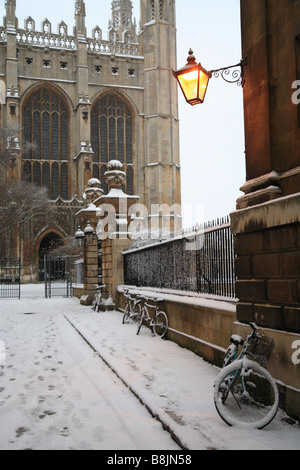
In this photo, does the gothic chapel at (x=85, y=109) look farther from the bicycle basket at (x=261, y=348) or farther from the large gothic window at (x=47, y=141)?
the bicycle basket at (x=261, y=348)

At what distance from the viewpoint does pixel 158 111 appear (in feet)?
132

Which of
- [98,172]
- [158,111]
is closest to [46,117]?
[98,172]

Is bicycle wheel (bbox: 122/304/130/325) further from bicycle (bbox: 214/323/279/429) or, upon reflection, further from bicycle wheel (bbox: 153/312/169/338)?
bicycle (bbox: 214/323/279/429)

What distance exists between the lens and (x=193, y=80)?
5633mm

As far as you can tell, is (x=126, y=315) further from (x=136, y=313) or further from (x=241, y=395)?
(x=241, y=395)

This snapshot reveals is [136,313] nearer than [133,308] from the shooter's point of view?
Yes

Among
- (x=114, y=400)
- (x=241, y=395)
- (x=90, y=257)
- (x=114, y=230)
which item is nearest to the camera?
(x=241, y=395)

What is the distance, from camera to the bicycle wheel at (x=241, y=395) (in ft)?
12.9

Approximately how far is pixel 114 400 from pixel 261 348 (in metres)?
1.65

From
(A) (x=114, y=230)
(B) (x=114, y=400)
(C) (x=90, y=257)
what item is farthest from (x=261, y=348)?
(C) (x=90, y=257)

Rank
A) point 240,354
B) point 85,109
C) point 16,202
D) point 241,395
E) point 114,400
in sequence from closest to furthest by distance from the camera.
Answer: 1. point 241,395
2. point 240,354
3. point 114,400
4. point 16,202
5. point 85,109

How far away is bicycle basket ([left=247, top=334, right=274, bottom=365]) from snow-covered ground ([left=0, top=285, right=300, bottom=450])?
563mm

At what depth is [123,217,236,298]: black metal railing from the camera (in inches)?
250

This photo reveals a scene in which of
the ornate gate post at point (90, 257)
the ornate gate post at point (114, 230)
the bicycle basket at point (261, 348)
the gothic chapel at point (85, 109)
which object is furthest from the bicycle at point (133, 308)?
the gothic chapel at point (85, 109)
